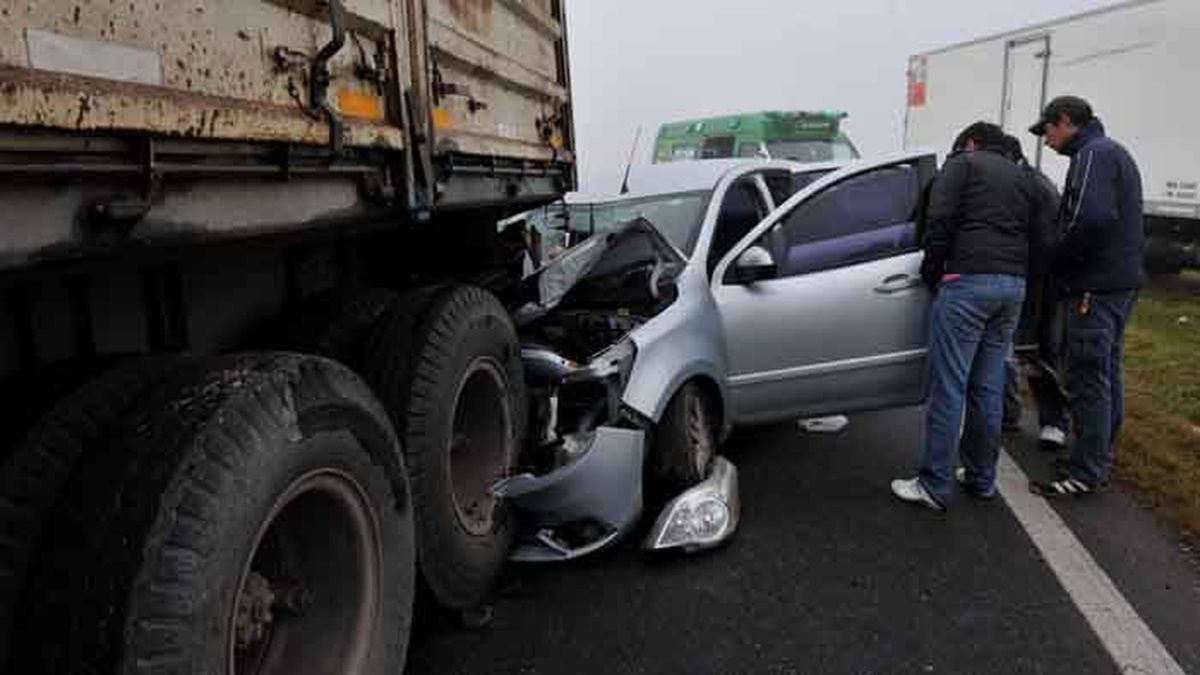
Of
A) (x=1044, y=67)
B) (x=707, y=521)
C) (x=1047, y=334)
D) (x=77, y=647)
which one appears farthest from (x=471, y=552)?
(x=1044, y=67)

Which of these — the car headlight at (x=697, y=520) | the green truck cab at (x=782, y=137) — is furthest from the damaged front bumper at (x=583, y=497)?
the green truck cab at (x=782, y=137)

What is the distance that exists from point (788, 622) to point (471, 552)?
114cm

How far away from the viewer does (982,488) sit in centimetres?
414

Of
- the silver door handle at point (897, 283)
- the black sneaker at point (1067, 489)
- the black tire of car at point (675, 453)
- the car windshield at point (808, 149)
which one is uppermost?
the car windshield at point (808, 149)

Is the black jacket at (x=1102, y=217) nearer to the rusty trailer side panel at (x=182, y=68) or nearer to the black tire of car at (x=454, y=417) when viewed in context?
the black tire of car at (x=454, y=417)

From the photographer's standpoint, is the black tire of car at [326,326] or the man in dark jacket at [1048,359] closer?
the black tire of car at [326,326]

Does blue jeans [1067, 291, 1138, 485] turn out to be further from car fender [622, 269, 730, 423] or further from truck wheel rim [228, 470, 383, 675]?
truck wheel rim [228, 470, 383, 675]

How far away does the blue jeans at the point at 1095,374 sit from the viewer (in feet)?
13.4

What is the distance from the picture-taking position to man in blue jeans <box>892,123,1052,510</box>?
12.8 ft

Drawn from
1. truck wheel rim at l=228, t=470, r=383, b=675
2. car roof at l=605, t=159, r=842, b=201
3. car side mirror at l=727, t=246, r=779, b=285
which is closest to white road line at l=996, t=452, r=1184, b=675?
car side mirror at l=727, t=246, r=779, b=285

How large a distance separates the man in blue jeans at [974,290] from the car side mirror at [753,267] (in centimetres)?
73

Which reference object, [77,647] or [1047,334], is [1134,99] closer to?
[1047,334]

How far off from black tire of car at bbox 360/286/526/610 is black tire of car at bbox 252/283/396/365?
0.20 feet

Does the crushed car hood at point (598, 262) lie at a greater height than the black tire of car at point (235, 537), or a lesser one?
greater
